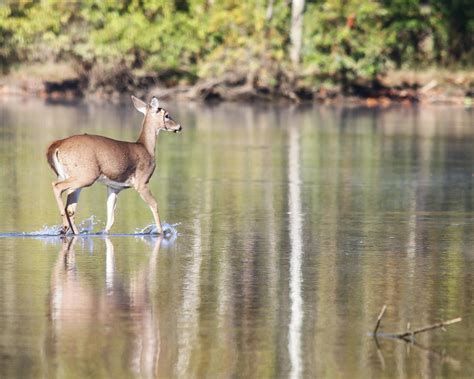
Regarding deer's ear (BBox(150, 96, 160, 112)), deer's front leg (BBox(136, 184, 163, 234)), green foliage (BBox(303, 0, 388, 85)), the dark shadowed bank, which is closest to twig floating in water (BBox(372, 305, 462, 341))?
deer's front leg (BBox(136, 184, 163, 234))

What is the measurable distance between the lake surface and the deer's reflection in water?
2 centimetres

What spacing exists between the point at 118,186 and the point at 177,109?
20946 millimetres

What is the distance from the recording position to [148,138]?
14.9 metres

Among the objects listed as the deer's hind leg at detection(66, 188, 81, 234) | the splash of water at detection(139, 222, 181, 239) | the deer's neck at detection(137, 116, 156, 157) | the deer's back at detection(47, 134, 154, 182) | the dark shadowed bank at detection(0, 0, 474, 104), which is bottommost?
the splash of water at detection(139, 222, 181, 239)

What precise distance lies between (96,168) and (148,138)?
106cm

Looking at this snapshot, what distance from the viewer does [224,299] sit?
11.0 meters

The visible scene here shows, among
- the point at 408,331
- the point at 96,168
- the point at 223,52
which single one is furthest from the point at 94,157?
the point at 223,52

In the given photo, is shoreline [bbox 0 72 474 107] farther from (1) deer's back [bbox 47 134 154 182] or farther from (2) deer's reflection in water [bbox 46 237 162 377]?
(2) deer's reflection in water [bbox 46 237 162 377]

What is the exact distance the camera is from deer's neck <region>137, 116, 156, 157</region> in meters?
14.7

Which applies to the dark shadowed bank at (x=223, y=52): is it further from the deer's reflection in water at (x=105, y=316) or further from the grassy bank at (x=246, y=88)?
the deer's reflection in water at (x=105, y=316)

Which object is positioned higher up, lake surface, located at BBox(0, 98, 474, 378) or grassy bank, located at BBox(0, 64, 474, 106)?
grassy bank, located at BBox(0, 64, 474, 106)

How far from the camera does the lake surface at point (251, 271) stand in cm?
905

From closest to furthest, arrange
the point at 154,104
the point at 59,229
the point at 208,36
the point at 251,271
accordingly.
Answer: the point at 251,271 → the point at 59,229 → the point at 154,104 → the point at 208,36

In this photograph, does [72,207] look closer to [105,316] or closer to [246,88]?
[105,316]
